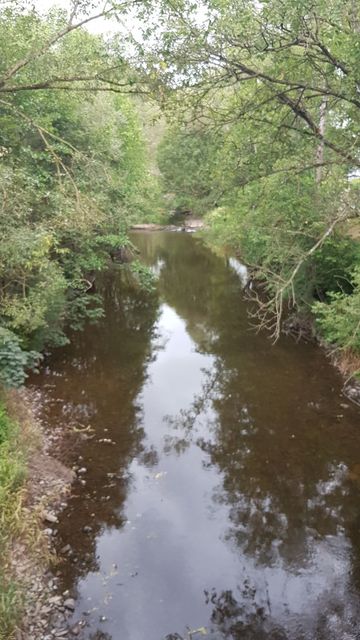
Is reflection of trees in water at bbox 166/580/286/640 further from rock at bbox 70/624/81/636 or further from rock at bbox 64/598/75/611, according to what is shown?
rock at bbox 64/598/75/611

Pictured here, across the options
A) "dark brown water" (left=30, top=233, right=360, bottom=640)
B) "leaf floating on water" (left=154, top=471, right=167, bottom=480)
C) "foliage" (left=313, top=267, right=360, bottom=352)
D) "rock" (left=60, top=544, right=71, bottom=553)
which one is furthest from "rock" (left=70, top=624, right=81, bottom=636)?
"foliage" (left=313, top=267, right=360, bottom=352)

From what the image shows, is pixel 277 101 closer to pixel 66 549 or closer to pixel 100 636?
pixel 66 549

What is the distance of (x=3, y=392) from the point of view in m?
10.6

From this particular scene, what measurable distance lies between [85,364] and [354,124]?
33.2ft

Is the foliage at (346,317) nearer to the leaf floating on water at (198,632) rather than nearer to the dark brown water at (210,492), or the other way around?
the dark brown water at (210,492)

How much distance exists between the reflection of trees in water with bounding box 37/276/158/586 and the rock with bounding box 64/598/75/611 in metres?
0.38

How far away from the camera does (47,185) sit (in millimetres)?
15289

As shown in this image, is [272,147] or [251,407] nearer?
[272,147]

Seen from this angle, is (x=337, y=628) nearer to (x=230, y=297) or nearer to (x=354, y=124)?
(x=354, y=124)


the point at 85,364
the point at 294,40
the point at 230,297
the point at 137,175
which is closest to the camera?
the point at 294,40

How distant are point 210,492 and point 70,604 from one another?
3.44 meters

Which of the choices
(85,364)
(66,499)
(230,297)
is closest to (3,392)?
(66,499)

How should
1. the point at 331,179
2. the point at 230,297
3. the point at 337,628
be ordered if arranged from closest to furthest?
the point at 337,628 → the point at 331,179 → the point at 230,297

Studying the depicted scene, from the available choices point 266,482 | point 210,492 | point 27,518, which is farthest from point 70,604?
point 266,482
